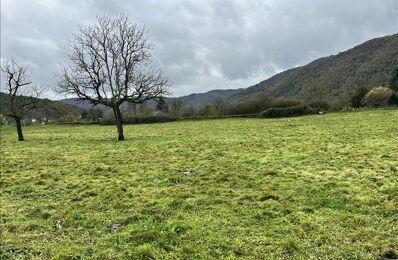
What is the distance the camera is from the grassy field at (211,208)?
24.7 feet

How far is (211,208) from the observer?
1010 cm

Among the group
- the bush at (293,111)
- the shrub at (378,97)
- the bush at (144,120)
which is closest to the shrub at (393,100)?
the shrub at (378,97)

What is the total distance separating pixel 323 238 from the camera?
7.58m

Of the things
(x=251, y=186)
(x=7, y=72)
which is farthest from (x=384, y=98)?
(x=251, y=186)

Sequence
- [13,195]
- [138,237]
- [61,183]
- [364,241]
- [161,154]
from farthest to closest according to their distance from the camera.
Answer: [161,154] < [61,183] < [13,195] < [138,237] < [364,241]

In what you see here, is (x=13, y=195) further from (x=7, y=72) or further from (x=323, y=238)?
(x=7, y=72)

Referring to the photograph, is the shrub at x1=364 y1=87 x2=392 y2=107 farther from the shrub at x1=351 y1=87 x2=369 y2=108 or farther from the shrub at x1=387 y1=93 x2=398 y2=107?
the shrub at x1=387 y1=93 x2=398 y2=107

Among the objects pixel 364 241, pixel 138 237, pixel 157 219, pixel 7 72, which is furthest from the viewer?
pixel 7 72

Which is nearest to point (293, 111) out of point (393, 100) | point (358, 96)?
point (393, 100)

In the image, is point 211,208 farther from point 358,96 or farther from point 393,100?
point 358,96

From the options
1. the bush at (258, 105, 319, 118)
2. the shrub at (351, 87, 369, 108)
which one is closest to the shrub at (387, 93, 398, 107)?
the shrub at (351, 87, 369, 108)

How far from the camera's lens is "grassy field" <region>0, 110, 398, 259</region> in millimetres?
7520

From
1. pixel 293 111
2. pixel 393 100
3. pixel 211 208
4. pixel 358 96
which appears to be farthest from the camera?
pixel 358 96

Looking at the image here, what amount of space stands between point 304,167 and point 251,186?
357cm
